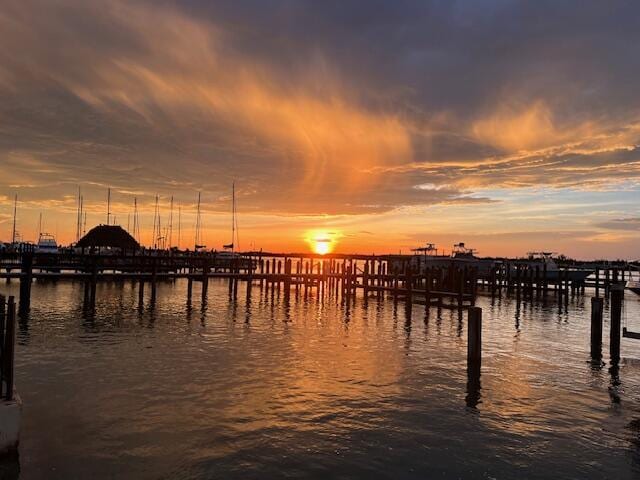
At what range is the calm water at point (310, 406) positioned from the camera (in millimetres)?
9094

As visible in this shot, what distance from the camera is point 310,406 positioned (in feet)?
40.5

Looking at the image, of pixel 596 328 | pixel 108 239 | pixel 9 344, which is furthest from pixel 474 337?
pixel 108 239

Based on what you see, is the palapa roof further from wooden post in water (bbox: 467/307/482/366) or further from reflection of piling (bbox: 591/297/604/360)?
reflection of piling (bbox: 591/297/604/360)

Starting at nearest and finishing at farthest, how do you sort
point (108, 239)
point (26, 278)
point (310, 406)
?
point (310, 406) < point (26, 278) < point (108, 239)

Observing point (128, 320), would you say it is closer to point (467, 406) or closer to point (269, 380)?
point (269, 380)

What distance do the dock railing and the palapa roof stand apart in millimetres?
60981

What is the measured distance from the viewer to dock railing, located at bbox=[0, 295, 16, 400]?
28.3 ft

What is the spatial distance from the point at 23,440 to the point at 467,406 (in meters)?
10.4

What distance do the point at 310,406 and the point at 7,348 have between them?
6.95 m

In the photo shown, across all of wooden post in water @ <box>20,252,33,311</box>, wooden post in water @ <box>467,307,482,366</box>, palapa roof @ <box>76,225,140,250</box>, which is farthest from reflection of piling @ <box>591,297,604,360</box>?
palapa roof @ <box>76,225,140,250</box>

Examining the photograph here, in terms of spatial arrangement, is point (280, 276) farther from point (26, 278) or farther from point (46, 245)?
point (46, 245)

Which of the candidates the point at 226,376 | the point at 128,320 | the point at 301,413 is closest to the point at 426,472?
the point at 301,413

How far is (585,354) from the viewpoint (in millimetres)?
20172

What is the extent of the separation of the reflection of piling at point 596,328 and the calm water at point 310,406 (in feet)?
1.54
